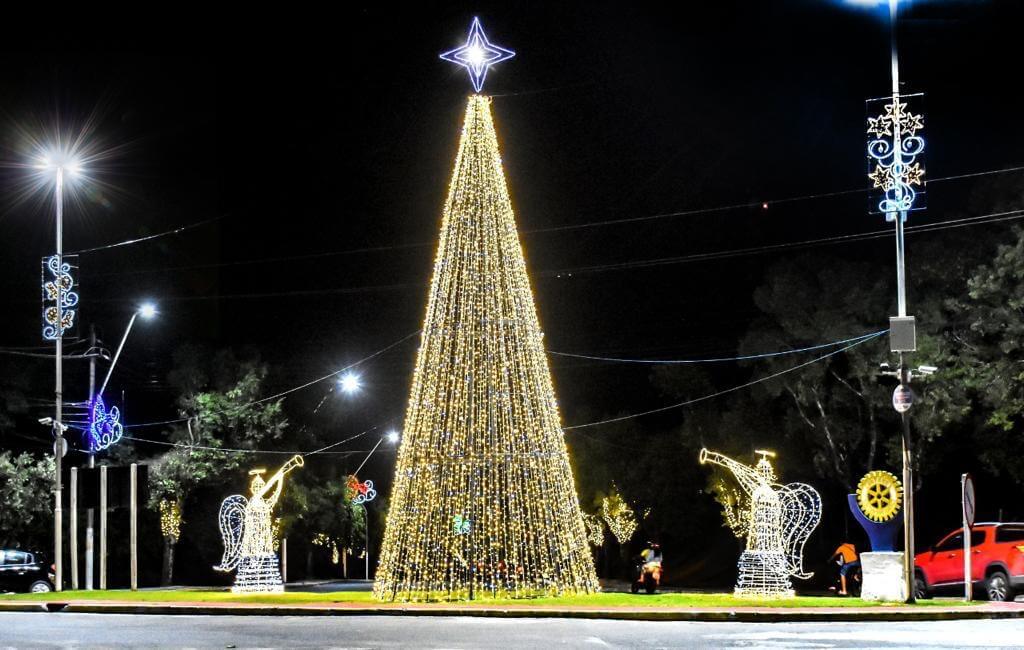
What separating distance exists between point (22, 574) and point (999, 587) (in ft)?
85.8

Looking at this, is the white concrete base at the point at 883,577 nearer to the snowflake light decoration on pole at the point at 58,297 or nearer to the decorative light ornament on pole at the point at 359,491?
the snowflake light decoration on pole at the point at 58,297

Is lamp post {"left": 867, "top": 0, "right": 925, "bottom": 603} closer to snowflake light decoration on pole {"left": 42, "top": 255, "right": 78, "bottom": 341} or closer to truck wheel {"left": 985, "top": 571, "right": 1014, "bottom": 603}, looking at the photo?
truck wheel {"left": 985, "top": 571, "right": 1014, "bottom": 603}

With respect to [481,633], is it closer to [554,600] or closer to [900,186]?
[554,600]

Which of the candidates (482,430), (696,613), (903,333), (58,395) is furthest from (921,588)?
(58,395)

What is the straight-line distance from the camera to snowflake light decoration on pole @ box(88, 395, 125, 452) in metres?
32.5

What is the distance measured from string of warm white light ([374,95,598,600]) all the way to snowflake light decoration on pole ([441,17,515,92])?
944 mm

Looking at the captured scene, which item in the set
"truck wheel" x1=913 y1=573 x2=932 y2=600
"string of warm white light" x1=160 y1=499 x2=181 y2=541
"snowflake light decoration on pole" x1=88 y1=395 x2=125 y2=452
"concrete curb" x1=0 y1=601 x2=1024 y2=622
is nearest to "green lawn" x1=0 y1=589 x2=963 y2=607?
"concrete curb" x1=0 y1=601 x2=1024 y2=622

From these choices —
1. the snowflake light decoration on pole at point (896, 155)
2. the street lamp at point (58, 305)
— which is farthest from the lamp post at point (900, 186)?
the street lamp at point (58, 305)

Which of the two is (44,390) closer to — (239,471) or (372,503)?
(239,471)

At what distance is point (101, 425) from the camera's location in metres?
32.8

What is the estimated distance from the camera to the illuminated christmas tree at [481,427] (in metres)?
21.6

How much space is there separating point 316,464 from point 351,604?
88.0ft

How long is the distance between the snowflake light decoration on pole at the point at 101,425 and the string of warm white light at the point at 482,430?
12786 millimetres

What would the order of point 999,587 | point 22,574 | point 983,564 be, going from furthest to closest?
point 22,574, point 983,564, point 999,587
